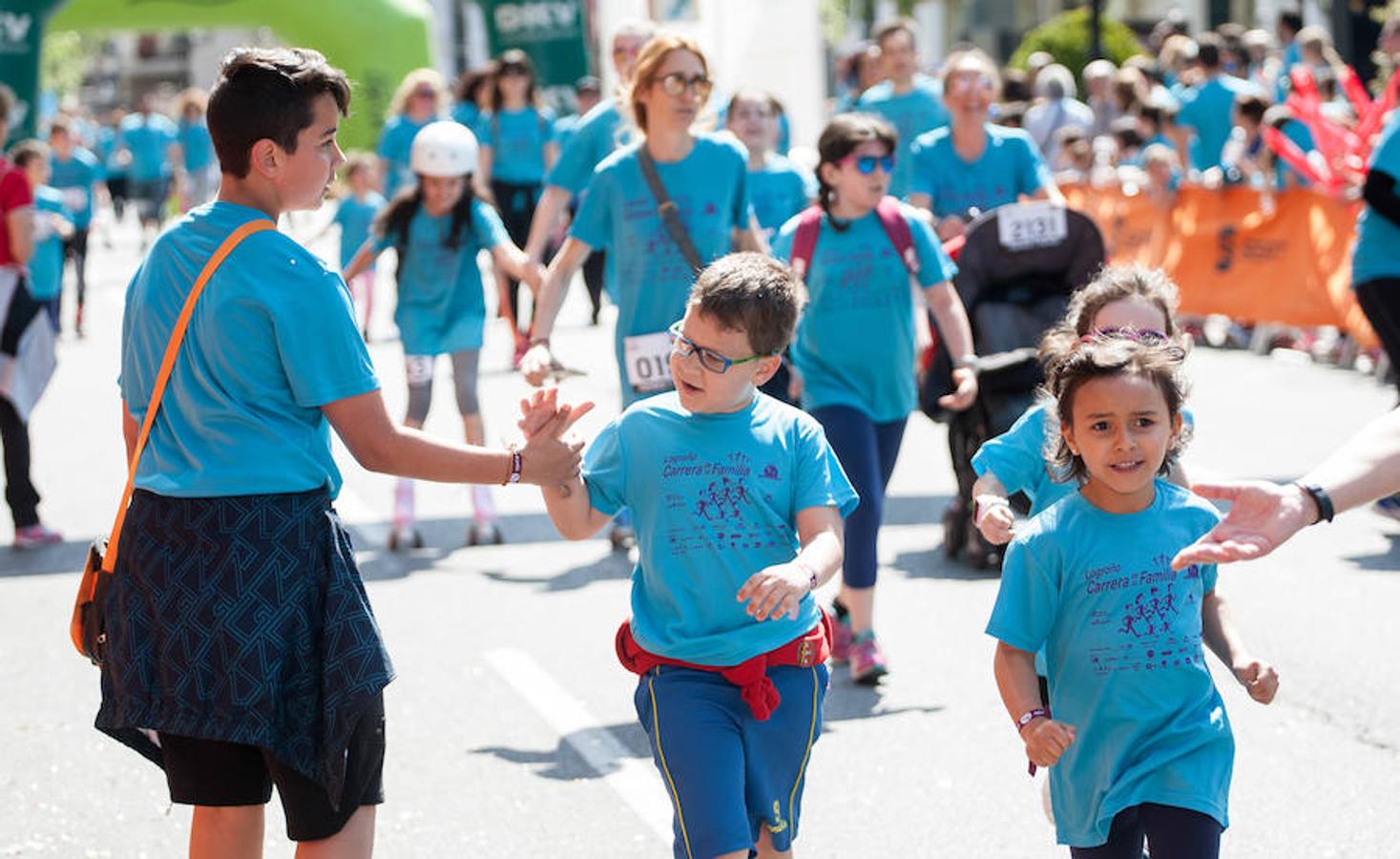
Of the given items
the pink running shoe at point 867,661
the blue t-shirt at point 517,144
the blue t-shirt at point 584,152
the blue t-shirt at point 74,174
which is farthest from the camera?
the blue t-shirt at point 74,174

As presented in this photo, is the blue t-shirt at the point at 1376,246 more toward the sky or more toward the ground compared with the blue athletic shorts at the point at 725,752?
more toward the sky

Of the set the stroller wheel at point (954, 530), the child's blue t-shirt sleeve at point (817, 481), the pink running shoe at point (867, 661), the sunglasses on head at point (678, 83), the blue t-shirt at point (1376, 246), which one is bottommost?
the stroller wheel at point (954, 530)

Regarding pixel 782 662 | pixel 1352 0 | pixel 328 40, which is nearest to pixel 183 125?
pixel 328 40

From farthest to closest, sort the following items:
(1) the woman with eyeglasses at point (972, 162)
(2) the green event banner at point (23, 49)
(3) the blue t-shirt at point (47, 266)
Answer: (2) the green event banner at point (23, 49)
(3) the blue t-shirt at point (47, 266)
(1) the woman with eyeglasses at point (972, 162)

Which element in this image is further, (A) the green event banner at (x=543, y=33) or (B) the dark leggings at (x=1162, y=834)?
(A) the green event banner at (x=543, y=33)

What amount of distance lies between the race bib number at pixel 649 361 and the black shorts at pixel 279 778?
11.3 ft

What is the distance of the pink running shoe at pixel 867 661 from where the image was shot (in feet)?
23.3

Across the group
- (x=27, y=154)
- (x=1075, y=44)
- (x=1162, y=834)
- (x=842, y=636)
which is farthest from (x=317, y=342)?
(x=1075, y=44)

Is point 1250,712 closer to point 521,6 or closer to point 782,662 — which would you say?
point 782,662

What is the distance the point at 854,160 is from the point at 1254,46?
1251 cm

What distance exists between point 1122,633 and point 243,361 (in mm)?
1639

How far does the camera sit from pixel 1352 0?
66.9 feet

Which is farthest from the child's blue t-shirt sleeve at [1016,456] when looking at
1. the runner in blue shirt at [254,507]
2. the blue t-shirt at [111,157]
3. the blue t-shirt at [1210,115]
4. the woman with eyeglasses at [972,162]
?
the blue t-shirt at [111,157]

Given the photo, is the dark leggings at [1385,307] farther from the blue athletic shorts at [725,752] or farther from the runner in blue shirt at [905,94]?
the blue athletic shorts at [725,752]
